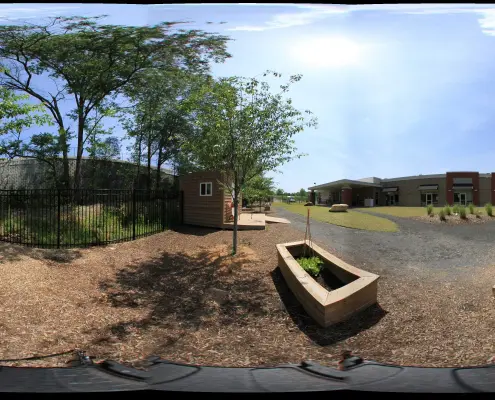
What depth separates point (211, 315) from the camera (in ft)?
6.88

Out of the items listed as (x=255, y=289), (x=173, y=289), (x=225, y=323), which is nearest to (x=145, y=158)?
(x=173, y=289)

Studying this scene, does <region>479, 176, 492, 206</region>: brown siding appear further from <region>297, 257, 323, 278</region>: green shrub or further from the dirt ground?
<region>297, 257, 323, 278</region>: green shrub

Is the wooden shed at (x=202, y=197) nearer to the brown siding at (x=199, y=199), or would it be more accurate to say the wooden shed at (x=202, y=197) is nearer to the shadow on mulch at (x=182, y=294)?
the brown siding at (x=199, y=199)

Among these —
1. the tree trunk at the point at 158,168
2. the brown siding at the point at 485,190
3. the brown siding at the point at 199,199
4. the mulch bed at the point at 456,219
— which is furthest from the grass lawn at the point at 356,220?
the tree trunk at the point at 158,168

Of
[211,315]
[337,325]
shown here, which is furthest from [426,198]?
[211,315]

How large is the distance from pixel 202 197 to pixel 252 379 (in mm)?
4492

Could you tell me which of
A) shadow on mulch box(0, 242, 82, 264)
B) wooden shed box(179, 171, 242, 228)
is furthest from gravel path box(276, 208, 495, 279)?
shadow on mulch box(0, 242, 82, 264)

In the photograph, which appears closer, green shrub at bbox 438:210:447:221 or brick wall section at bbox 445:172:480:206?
brick wall section at bbox 445:172:480:206

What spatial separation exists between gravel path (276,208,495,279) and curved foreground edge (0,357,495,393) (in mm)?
1324

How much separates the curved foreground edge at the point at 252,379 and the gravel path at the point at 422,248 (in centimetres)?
132

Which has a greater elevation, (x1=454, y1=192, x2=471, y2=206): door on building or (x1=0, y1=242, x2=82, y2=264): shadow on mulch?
(x1=454, y1=192, x2=471, y2=206): door on building

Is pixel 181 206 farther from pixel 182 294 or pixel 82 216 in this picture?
pixel 182 294

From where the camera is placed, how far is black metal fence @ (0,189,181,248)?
13.3 feet

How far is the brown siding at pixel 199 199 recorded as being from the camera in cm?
510
